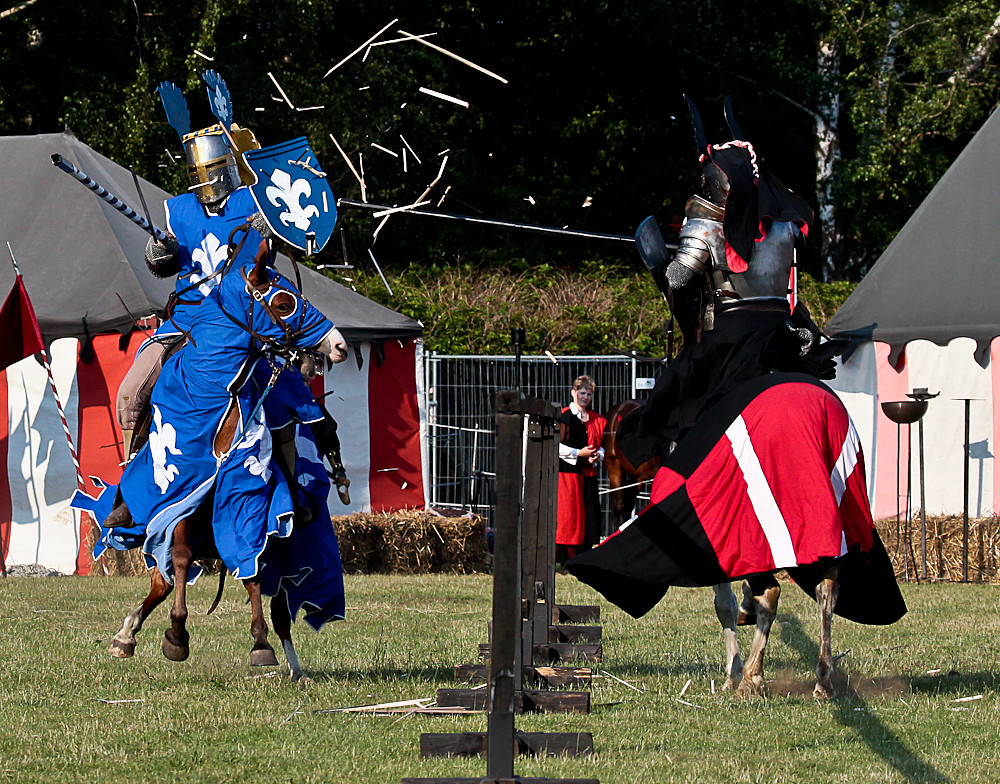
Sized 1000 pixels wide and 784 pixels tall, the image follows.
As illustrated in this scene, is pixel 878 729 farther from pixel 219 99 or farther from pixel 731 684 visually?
pixel 219 99

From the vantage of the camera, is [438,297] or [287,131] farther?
[287,131]

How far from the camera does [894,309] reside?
12117 mm

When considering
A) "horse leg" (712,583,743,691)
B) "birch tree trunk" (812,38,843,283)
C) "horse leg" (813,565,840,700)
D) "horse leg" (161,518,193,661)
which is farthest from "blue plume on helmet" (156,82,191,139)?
"birch tree trunk" (812,38,843,283)

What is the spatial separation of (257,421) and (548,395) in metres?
9.69

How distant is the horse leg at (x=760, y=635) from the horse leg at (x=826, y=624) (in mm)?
162

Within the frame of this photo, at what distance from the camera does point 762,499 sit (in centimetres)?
489

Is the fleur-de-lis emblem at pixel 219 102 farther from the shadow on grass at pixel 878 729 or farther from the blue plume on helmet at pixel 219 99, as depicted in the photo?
the shadow on grass at pixel 878 729

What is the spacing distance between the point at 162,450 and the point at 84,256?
6.78 metres

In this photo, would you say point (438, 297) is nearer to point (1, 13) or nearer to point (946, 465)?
point (946, 465)

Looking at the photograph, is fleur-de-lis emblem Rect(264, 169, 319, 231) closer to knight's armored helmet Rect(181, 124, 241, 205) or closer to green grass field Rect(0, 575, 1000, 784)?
knight's armored helmet Rect(181, 124, 241, 205)

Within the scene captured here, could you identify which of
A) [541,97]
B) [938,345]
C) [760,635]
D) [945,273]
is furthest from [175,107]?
[541,97]

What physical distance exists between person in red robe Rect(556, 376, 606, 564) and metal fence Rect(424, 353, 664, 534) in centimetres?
215

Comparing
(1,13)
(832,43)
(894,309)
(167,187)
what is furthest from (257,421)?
(832,43)

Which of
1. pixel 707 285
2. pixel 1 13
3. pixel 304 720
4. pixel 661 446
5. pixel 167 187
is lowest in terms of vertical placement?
pixel 304 720
